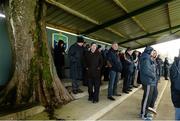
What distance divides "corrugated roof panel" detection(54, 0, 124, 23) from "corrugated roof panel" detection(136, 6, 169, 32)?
2.36 metres

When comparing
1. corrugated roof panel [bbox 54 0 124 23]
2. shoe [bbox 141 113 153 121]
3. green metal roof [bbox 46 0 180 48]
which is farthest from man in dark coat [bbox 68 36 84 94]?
shoe [bbox 141 113 153 121]

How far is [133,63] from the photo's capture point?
37.5ft

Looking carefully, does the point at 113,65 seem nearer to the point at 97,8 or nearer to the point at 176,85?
the point at 97,8

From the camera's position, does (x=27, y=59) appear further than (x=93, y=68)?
No

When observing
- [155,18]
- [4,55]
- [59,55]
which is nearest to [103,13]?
[59,55]

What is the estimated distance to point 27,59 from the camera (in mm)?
6688

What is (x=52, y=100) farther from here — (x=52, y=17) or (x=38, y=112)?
(x=52, y=17)

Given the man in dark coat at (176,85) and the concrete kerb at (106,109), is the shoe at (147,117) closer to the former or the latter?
the concrete kerb at (106,109)

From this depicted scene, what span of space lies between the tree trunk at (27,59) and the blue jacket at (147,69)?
2.24 metres

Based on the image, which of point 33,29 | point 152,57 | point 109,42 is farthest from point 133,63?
point 109,42

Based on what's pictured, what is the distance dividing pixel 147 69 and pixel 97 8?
5.43 metres

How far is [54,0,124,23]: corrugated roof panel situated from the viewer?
32.8ft

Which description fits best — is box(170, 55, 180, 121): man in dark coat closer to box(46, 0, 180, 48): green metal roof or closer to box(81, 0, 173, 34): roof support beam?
box(46, 0, 180, 48): green metal roof

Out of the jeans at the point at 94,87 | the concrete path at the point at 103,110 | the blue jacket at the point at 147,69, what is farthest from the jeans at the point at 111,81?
the blue jacket at the point at 147,69
